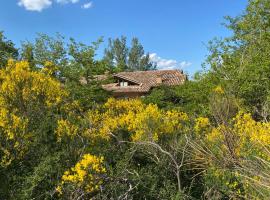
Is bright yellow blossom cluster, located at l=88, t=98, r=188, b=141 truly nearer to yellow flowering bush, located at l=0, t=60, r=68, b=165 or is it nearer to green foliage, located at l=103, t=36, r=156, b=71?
yellow flowering bush, located at l=0, t=60, r=68, b=165

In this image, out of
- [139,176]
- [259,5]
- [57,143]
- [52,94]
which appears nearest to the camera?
[139,176]

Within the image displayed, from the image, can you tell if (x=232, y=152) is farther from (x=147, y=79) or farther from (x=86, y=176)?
(x=147, y=79)

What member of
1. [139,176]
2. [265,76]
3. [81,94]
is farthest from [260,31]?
[139,176]

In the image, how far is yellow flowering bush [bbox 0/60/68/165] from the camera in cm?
657

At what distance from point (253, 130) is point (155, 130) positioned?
2.26 metres

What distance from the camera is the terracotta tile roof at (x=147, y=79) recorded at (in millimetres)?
35188

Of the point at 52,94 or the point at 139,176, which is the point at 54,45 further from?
the point at 139,176

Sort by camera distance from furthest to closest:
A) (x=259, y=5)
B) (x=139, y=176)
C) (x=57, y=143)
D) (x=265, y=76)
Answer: (x=259, y=5)
(x=265, y=76)
(x=57, y=143)
(x=139, y=176)

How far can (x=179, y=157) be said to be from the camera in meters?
7.82

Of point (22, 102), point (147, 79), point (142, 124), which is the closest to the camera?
point (22, 102)

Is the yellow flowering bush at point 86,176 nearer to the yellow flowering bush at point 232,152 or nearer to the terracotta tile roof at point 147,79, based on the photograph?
the yellow flowering bush at point 232,152

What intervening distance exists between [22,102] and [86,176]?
253cm

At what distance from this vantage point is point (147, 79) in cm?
3797

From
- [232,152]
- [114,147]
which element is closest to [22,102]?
[114,147]
